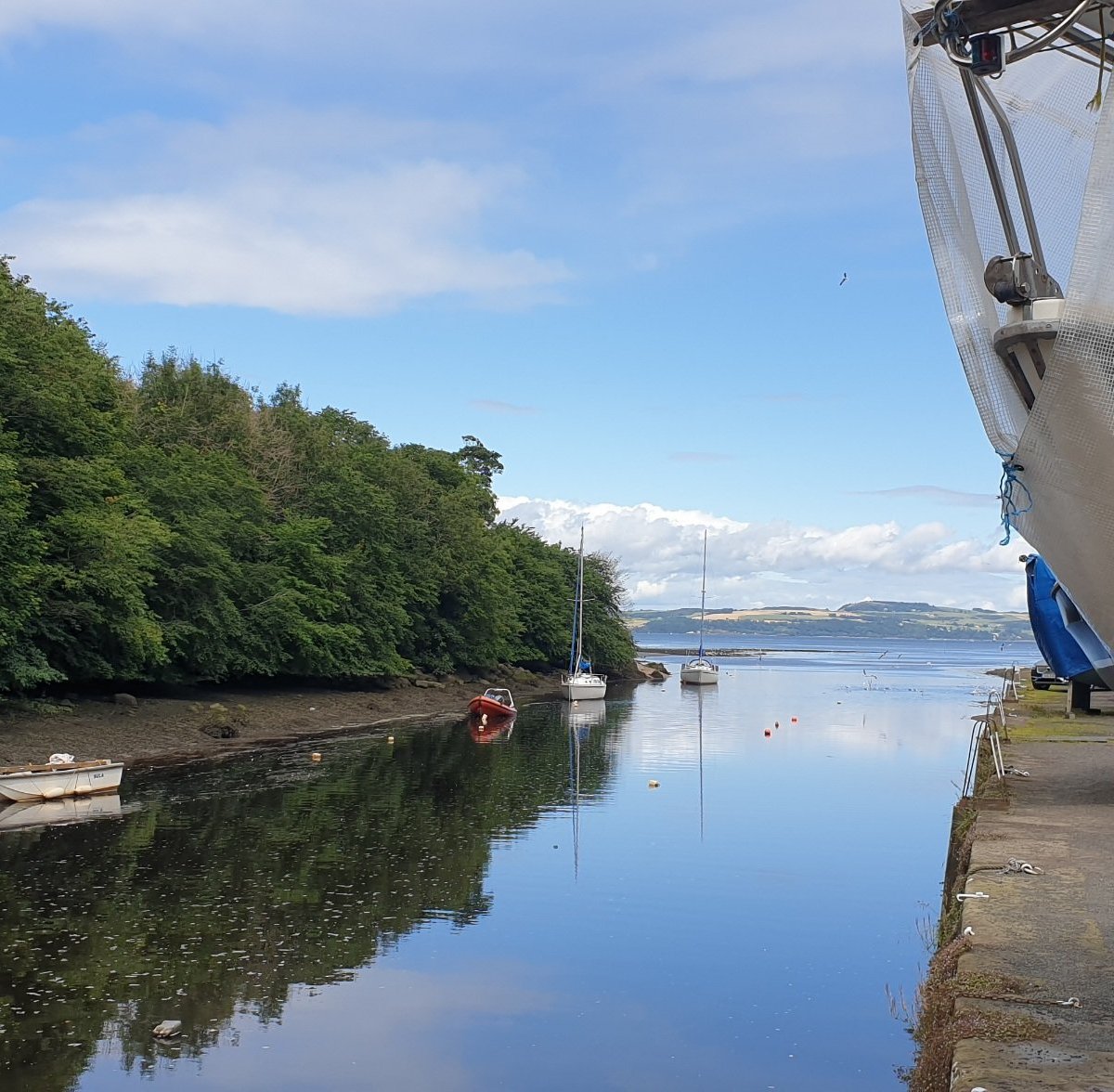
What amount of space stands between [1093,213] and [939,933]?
10.3 meters

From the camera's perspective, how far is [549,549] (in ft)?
321

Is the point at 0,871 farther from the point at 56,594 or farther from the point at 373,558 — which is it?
the point at 373,558

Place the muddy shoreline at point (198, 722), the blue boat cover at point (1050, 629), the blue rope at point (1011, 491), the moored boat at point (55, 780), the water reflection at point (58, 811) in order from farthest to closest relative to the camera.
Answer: the muddy shoreline at point (198, 722)
the blue boat cover at point (1050, 629)
the moored boat at point (55, 780)
the water reflection at point (58, 811)
the blue rope at point (1011, 491)

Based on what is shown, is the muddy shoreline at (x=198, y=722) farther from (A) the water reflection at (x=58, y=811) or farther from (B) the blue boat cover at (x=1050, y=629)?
(B) the blue boat cover at (x=1050, y=629)

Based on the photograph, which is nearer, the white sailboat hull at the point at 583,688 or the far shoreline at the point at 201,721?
the far shoreline at the point at 201,721

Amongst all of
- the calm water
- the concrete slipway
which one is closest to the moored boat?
the calm water

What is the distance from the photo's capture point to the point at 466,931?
18.2 meters

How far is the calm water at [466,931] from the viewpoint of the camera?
42.8 ft

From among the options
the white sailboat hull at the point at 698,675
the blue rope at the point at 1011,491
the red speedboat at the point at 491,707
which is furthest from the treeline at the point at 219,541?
the blue rope at the point at 1011,491

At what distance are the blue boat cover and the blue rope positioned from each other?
2229 centimetres

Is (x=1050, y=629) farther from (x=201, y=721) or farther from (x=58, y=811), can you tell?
(x=201, y=721)

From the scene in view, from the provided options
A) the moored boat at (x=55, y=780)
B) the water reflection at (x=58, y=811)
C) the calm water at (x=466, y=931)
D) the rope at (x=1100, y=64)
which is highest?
the rope at (x=1100, y=64)

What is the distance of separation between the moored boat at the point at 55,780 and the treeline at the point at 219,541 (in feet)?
19.6

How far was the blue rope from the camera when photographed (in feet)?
27.1
